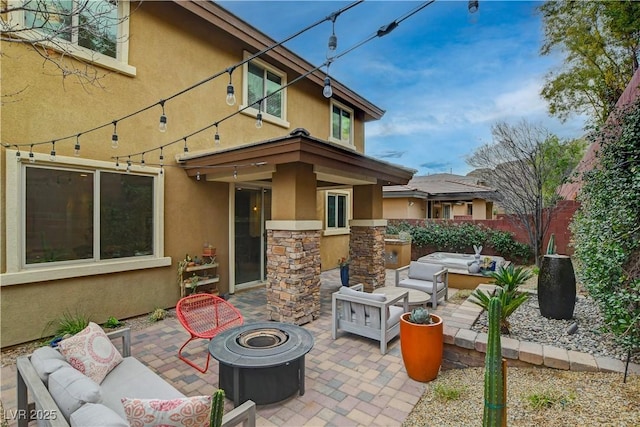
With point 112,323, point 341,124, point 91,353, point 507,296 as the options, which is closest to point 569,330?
point 507,296

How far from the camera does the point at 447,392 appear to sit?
3.23 metres

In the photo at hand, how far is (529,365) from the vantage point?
348 cm

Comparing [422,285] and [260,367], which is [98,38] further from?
[422,285]

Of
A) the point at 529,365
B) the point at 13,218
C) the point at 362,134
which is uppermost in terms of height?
the point at 362,134

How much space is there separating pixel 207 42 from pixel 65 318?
654 cm

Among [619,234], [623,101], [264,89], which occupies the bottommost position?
[619,234]

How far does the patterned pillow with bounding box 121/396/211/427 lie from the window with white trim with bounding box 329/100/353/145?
1021 cm

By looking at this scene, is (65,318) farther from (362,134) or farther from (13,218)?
(362,134)

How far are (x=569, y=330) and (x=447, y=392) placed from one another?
2.34 m

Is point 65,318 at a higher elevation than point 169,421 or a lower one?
lower

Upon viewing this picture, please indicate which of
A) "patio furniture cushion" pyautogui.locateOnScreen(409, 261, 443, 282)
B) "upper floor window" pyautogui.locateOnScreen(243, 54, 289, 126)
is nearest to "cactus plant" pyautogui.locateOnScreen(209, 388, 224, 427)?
"patio furniture cushion" pyautogui.locateOnScreen(409, 261, 443, 282)

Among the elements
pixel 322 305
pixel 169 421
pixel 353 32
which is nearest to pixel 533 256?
pixel 322 305

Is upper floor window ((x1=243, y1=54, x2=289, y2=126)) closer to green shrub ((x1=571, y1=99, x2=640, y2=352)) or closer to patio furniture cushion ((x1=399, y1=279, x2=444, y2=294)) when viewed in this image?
patio furniture cushion ((x1=399, y1=279, x2=444, y2=294))

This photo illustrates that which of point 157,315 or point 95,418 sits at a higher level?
point 95,418
